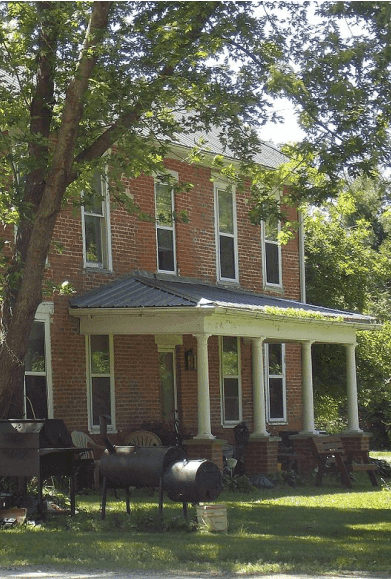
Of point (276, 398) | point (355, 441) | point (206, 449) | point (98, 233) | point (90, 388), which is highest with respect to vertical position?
point (98, 233)

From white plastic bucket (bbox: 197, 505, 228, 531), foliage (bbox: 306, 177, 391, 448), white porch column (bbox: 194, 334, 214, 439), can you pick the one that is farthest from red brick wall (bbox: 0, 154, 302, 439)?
white plastic bucket (bbox: 197, 505, 228, 531)

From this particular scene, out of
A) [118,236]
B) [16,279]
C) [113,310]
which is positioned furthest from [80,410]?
[16,279]

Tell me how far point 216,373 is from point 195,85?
10.1 metres

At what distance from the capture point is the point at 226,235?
984 inches

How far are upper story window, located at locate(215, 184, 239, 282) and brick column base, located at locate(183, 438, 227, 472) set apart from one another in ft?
18.6

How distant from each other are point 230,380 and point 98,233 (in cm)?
540

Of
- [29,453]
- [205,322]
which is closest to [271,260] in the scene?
[205,322]

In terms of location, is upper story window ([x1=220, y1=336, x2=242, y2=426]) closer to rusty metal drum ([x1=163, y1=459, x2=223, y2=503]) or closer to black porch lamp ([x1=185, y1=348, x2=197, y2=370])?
black porch lamp ([x1=185, y1=348, x2=197, y2=370])

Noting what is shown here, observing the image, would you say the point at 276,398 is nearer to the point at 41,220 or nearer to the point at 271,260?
the point at 271,260

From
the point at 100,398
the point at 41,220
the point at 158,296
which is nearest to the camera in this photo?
the point at 41,220

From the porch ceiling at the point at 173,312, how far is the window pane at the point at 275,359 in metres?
3.82

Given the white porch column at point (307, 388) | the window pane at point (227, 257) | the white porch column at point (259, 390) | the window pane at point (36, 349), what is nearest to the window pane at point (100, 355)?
the window pane at point (36, 349)

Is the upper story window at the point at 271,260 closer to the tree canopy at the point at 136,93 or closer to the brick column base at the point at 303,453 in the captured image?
the brick column base at the point at 303,453

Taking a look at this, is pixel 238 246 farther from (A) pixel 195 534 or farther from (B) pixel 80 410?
(A) pixel 195 534
